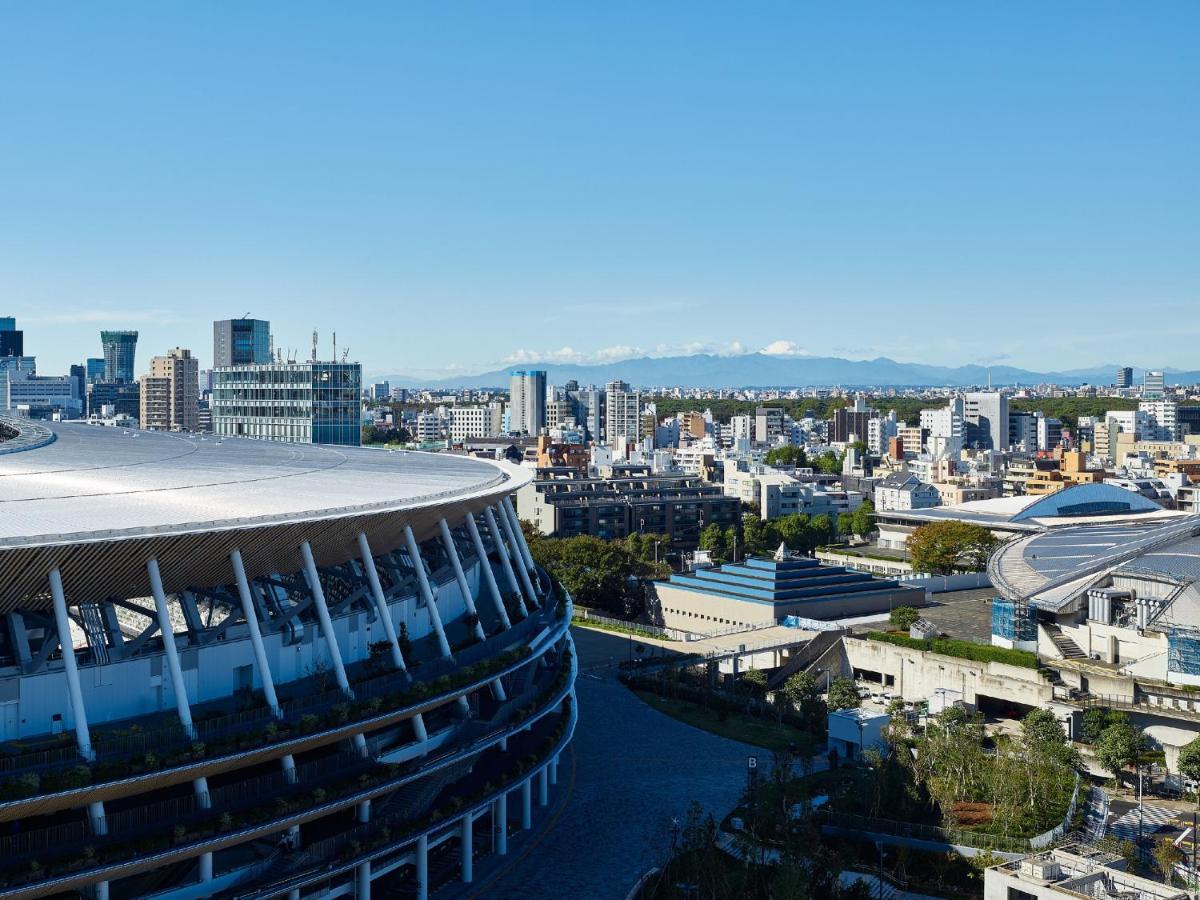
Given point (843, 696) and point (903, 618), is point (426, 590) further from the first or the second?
point (903, 618)

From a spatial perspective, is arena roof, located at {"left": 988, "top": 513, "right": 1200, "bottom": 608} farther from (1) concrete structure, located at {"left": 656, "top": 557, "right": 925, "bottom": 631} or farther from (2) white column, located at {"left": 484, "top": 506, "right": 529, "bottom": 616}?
(2) white column, located at {"left": 484, "top": 506, "right": 529, "bottom": 616}

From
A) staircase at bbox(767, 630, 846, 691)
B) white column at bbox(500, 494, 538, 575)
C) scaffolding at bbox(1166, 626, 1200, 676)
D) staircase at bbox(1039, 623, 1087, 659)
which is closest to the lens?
white column at bbox(500, 494, 538, 575)

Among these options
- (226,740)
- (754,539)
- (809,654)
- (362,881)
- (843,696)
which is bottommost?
(809,654)

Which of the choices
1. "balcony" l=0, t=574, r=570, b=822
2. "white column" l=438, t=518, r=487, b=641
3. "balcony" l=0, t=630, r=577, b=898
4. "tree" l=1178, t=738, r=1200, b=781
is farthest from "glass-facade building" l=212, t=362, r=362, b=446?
"tree" l=1178, t=738, r=1200, b=781

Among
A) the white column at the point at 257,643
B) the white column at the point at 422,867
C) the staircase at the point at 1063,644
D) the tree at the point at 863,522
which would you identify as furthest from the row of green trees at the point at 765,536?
the white column at the point at 257,643

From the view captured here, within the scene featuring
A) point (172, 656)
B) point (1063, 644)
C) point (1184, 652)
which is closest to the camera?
point (172, 656)

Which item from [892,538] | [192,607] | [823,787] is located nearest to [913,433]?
[892,538]

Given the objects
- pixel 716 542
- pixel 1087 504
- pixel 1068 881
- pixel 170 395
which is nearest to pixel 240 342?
pixel 170 395
